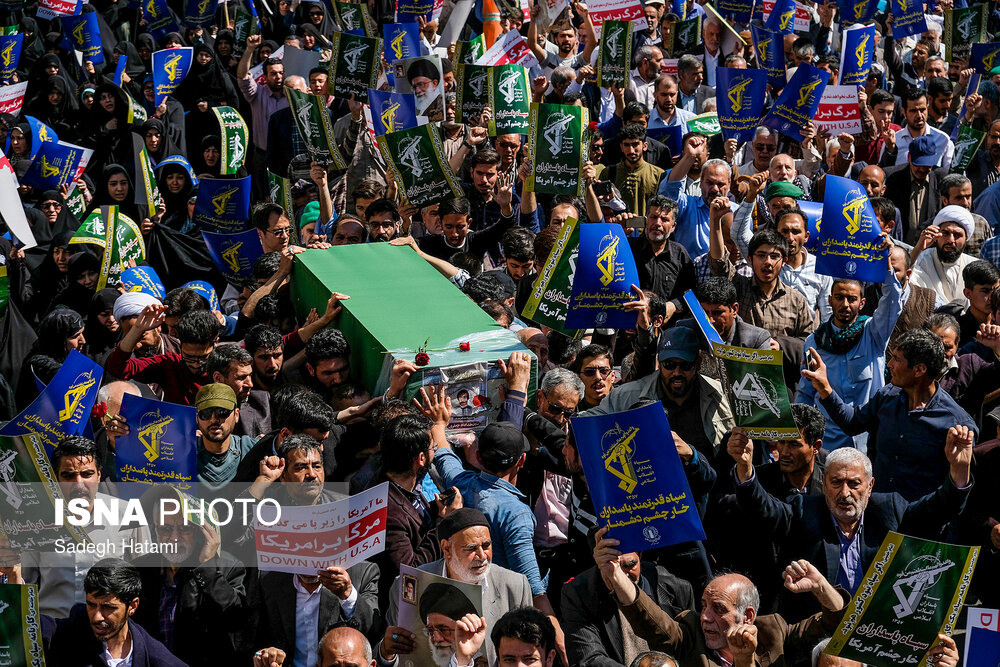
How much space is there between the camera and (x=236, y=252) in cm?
893

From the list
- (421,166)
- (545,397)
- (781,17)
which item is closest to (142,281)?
(421,166)

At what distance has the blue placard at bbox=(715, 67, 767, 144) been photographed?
10453mm

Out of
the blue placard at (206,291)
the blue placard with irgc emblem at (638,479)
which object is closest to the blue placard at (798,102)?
the blue placard at (206,291)

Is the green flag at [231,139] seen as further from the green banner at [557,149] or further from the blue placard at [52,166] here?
the green banner at [557,149]

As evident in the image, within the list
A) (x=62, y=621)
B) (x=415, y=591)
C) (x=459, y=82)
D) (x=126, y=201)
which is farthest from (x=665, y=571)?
(x=126, y=201)

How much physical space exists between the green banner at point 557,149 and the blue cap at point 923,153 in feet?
9.77

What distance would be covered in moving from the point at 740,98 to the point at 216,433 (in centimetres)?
570

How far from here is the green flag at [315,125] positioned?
396 inches

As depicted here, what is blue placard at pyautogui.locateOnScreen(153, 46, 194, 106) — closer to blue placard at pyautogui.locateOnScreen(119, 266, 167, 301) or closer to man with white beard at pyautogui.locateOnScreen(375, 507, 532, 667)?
blue placard at pyautogui.locateOnScreen(119, 266, 167, 301)

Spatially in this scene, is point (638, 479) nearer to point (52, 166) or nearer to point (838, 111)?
point (838, 111)

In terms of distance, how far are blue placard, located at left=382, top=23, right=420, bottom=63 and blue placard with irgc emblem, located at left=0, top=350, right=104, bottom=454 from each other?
6263 millimetres

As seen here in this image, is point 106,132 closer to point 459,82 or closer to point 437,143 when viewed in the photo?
point 459,82

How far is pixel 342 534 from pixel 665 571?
4.53ft

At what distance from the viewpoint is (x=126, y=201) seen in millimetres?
11305
